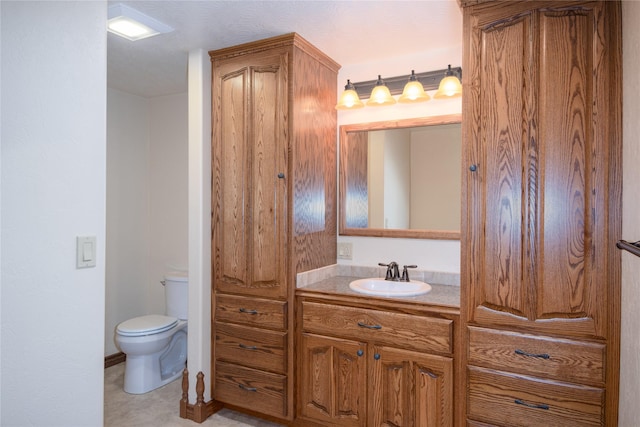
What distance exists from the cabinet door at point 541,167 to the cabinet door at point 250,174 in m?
1.06

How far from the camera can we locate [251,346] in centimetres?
245

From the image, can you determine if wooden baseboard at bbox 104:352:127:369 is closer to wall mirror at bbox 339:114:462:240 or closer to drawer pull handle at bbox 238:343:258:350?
drawer pull handle at bbox 238:343:258:350

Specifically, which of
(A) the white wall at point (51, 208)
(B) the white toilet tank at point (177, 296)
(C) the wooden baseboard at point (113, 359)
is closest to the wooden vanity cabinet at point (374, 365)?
(A) the white wall at point (51, 208)

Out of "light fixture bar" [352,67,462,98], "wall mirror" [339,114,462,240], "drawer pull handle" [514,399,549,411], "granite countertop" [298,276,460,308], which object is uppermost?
"light fixture bar" [352,67,462,98]

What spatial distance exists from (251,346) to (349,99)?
66.4 inches

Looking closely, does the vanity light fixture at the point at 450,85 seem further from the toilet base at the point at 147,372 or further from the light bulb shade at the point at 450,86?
the toilet base at the point at 147,372

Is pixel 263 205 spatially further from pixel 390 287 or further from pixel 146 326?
pixel 146 326

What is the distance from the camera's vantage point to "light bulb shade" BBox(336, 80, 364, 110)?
2629 millimetres

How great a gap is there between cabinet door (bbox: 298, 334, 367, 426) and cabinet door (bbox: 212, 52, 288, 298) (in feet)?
1.27

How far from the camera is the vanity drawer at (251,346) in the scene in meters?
2.37

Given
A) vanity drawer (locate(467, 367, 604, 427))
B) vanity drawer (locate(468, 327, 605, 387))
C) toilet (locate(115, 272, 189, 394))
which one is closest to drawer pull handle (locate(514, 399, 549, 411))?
vanity drawer (locate(467, 367, 604, 427))

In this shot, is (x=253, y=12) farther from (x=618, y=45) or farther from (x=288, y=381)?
(x=288, y=381)

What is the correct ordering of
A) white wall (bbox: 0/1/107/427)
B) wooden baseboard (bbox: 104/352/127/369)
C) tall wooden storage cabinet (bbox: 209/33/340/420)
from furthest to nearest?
wooden baseboard (bbox: 104/352/127/369) < tall wooden storage cabinet (bbox: 209/33/340/420) < white wall (bbox: 0/1/107/427)

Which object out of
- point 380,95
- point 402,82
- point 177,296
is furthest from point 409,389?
point 177,296
